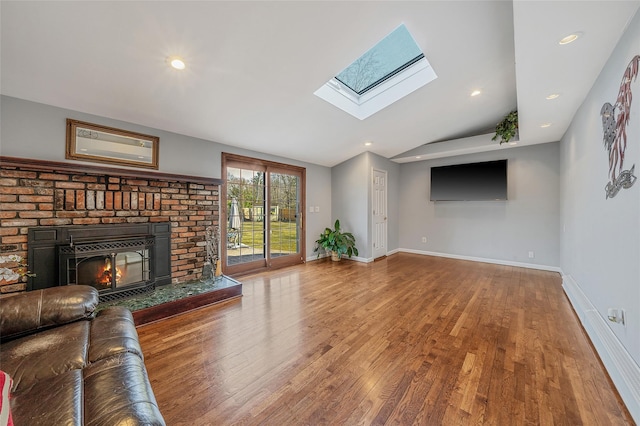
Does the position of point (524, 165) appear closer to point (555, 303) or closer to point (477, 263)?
point (477, 263)

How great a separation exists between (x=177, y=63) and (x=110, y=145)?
1.42 meters

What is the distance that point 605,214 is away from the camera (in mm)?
1943

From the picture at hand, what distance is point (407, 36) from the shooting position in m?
2.69

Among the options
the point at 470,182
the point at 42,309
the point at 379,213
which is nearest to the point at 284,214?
the point at 379,213

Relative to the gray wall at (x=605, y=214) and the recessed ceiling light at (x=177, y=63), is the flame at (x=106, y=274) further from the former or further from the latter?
the gray wall at (x=605, y=214)

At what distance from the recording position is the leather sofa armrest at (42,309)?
52.2 inches

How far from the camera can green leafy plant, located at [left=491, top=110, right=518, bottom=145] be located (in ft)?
12.5

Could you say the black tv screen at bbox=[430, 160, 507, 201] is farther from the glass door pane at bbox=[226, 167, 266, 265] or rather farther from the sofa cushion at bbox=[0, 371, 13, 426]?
the sofa cushion at bbox=[0, 371, 13, 426]

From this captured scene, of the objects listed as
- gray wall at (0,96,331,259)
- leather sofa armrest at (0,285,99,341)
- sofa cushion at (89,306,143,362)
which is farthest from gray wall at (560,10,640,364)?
gray wall at (0,96,331,259)

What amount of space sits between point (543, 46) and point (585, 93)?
1.24 metres

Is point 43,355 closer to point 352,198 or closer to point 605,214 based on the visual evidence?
point 605,214

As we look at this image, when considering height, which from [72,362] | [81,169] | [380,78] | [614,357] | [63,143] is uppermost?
[380,78]

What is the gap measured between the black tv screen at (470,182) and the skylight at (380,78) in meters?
2.70

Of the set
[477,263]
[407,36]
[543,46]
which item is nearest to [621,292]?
[543,46]
